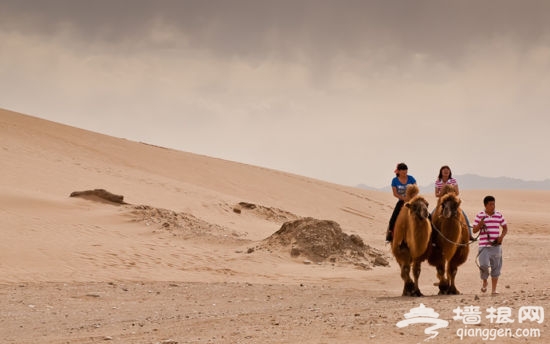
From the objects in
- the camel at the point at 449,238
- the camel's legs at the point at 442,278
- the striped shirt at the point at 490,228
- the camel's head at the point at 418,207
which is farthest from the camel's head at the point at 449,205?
the camel's legs at the point at 442,278

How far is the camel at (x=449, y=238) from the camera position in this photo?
396 inches

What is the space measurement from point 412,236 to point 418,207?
0.46m

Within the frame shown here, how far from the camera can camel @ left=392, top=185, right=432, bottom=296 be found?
988 centimetres

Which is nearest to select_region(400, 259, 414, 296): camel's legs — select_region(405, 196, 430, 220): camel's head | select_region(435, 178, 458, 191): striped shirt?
select_region(405, 196, 430, 220): camel's head

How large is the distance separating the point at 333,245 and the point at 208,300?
7.30 meters

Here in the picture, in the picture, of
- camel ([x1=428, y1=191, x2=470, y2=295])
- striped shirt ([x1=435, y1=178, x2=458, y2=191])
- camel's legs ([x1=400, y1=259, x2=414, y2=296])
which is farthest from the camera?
striped shirt ([x1=435, y1=178, x2=458, y2=191])

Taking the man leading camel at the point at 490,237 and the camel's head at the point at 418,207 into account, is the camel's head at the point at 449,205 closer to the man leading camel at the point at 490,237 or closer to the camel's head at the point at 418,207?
the camel's head at the point at 418,207

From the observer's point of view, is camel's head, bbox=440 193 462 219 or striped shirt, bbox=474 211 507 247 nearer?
camel's head, bbox=440 193 462 219

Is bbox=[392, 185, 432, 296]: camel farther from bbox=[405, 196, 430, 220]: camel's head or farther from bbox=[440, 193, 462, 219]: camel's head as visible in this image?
bbox=[440, 193, 462, 219]: camel's head

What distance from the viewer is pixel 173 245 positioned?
59.9 ft

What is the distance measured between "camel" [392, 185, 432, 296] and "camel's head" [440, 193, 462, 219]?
285 millimetres

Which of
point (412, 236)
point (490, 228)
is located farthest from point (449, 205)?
point (490, 228)

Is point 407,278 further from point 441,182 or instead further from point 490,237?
point 441,182

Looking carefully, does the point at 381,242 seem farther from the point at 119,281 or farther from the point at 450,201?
the point at 450,201
